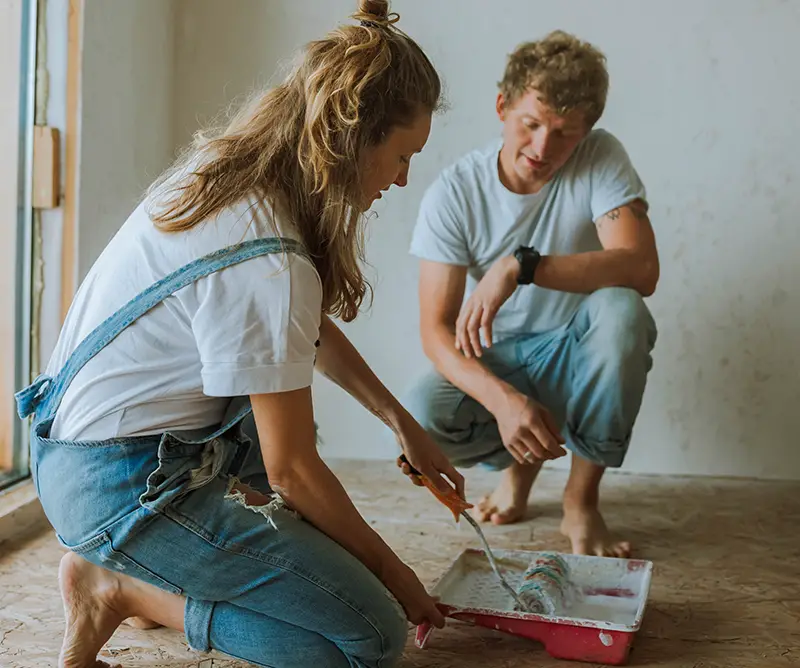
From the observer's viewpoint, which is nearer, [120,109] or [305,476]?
[305,476]

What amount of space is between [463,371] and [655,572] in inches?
19.5

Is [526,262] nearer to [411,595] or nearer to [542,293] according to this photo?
[542,293]

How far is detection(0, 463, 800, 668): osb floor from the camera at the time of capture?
1399mm

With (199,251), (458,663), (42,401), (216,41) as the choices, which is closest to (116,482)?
(42,401)

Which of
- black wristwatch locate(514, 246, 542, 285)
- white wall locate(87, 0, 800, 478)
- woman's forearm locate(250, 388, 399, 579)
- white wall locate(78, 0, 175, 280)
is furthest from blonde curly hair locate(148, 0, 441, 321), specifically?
white wall locate(87, 0, 800, 478)

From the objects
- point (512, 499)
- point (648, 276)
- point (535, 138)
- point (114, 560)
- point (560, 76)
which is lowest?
point (512, 499)

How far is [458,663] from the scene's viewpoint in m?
1.39

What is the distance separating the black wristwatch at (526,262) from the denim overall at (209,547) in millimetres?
693

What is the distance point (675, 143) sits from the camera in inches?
93.0

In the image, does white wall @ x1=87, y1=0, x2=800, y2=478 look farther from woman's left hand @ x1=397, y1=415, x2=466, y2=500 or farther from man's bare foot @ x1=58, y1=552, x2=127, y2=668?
man's bare foot @ x1=58, y1=552, x2=127, y2=668

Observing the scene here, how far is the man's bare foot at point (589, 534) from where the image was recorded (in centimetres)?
183

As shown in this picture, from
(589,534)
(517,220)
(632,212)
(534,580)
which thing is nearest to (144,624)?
(534,580)

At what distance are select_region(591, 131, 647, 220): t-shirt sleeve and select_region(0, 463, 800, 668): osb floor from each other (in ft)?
2.15

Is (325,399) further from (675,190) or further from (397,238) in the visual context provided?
(675,190)
